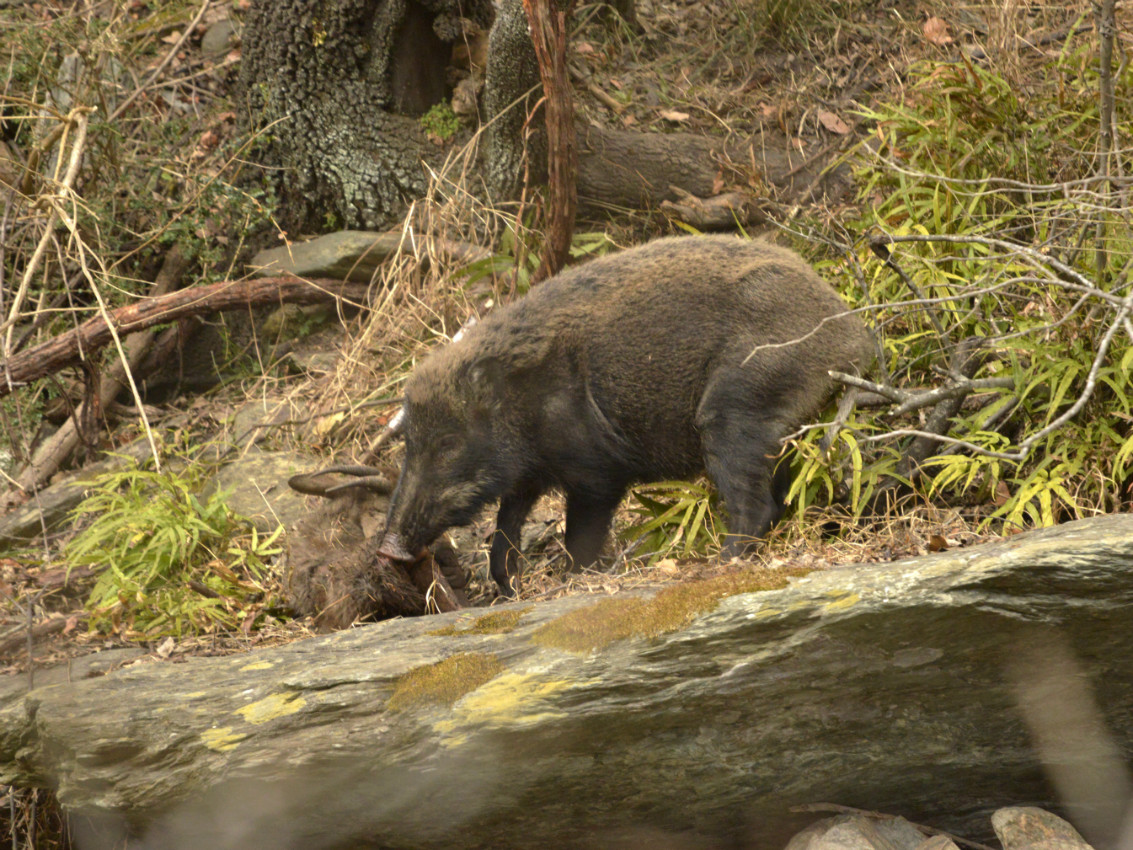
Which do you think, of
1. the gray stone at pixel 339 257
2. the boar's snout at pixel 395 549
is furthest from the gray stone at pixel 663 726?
the gray stone at pixel 339 257

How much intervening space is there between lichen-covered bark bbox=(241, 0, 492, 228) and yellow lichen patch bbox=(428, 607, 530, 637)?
199 inches

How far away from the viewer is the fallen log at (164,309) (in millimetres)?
6477

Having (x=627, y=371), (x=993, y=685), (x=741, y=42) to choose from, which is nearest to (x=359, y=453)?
(x=627, y=371)

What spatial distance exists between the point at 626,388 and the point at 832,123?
4.28m

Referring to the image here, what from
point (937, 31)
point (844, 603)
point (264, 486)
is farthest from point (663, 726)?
point (937, 31)

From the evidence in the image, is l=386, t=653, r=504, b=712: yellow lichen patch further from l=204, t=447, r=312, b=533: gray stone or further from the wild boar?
l=204, t=447, r=312, b=533: gray stone

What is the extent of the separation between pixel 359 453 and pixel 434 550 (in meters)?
1.66

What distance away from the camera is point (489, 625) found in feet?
11.1

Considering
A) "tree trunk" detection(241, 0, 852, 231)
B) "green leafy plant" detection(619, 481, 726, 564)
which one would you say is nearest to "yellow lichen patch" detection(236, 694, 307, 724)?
"green leafy plant" detection(619, 481, 726, 564)

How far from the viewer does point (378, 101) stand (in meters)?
7.91

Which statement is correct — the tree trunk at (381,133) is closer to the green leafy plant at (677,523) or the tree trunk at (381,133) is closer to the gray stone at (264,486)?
the gray stone at (264,486)

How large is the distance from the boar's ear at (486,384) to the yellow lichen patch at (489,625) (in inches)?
59.6

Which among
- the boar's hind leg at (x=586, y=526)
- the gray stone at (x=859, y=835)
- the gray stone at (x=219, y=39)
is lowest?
the gray stone at (x=859, y=835)

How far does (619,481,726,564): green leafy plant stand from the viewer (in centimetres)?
471
